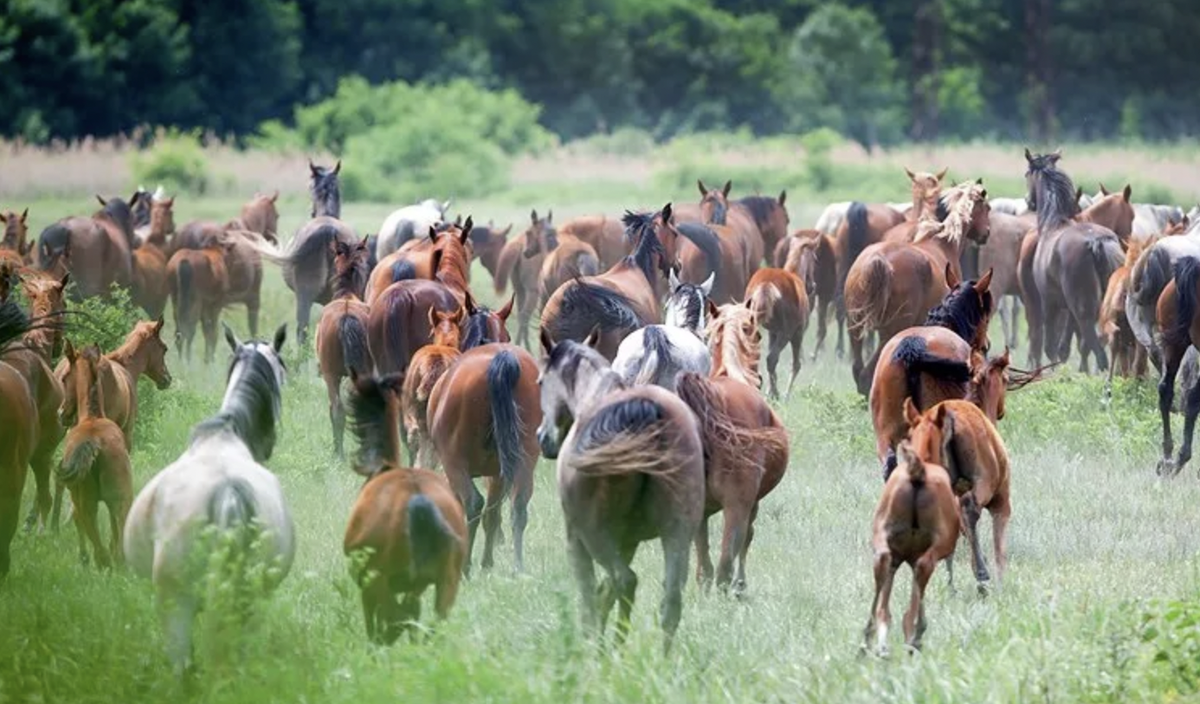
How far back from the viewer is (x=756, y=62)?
180 feet

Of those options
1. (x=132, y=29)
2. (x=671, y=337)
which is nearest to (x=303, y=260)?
(x=671, y=337)

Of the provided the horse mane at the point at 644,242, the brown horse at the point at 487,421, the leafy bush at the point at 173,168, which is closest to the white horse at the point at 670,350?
the brown horse at the point at 487,421

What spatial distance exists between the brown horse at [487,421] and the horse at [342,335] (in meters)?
2.80

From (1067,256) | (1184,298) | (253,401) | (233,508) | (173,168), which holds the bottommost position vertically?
(173,168)

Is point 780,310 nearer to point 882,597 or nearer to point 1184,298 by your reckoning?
point 1184,298

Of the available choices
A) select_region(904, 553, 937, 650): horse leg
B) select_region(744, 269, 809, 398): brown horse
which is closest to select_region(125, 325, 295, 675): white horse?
select_region(904, 553, 937, 650): horse leg

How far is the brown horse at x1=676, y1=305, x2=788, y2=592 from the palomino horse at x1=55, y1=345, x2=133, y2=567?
8.64 feet

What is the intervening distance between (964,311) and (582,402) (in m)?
3.47

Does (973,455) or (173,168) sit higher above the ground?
(973,455)

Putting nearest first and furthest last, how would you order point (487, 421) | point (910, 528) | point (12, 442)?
1. point (910, 528)
2. point (12, 442)
3. point (487, 421)

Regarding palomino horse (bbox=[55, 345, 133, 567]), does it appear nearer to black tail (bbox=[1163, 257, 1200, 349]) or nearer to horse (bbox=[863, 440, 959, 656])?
horse (bbox=[863, 440, 959, 656])

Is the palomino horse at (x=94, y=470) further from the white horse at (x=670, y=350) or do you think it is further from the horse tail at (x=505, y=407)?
the white horse at (x=670, y=350)

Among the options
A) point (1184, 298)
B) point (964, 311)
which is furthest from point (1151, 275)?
point (964, 311)

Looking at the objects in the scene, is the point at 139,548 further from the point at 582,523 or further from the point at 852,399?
the point at 852,399
